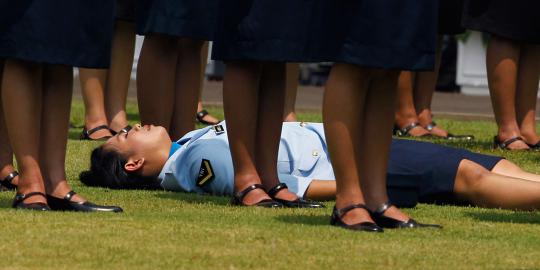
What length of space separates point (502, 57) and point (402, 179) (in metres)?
2.70

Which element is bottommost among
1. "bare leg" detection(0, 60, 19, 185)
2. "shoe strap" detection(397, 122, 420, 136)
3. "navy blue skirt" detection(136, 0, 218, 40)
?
"shoe strap" detection(397, 122, 420, 136)

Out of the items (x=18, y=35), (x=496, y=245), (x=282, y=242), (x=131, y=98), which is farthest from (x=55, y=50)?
(x=131, y=98)

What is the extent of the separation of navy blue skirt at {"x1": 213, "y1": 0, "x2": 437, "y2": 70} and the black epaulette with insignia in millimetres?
601

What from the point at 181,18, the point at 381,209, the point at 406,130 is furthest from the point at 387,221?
the point at 406,130

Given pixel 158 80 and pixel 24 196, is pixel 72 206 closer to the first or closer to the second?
pixel 24 196

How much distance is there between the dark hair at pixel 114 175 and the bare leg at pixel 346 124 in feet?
5.26

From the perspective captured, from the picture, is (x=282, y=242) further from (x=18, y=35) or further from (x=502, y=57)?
(x=502, y=57)

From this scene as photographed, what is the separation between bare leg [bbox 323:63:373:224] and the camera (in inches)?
206

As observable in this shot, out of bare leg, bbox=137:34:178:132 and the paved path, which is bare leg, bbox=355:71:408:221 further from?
the paved path

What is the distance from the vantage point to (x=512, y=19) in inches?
335

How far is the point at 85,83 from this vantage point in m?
8.84

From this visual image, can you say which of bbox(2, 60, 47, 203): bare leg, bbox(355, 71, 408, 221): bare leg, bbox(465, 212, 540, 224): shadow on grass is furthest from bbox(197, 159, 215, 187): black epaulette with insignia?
bbox(355, 71, 408, 221): bare leg

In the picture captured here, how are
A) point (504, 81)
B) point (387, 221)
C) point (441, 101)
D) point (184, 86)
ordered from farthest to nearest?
point (441, 101) < point (504, 81) < point (184, 86) < point (387, 221)

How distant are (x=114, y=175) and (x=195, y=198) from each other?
0.48 metres
